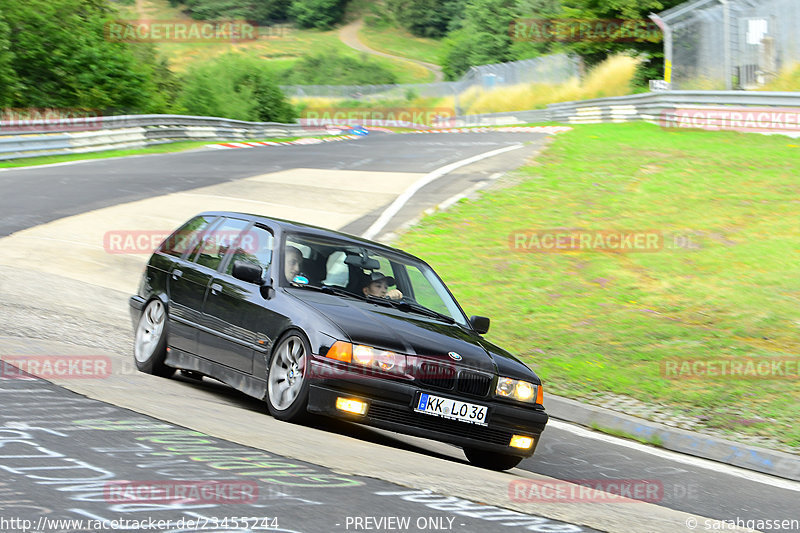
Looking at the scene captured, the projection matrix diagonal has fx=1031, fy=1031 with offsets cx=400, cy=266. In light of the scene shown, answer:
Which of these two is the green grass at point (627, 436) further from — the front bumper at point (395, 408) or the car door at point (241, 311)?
the car door at point (241, 311)

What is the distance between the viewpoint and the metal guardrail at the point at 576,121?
82.3ft

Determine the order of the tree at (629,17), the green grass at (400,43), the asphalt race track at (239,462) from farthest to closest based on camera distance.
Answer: the green grass at (400,43), the tree at (629,17), the asphalt race track at (239,462)

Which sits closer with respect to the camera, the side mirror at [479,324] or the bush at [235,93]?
the side mirror at [479,324]

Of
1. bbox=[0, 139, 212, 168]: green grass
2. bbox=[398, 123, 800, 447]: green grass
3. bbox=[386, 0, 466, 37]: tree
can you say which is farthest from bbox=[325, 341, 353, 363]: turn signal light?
bbox=[386, 0, 466, 37]: tree

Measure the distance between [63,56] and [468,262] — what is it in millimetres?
26995

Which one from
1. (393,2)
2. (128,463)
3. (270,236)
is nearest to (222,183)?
(270,236)

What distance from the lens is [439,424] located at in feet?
21.9

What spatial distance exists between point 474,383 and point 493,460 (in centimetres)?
66

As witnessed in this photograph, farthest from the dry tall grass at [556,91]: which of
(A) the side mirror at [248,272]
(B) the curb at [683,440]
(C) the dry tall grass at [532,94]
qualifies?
(A) the side mirror at [248,272]

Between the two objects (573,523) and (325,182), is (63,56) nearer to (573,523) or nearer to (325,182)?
(325,182)

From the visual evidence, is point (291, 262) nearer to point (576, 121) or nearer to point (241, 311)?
point (241, 311)

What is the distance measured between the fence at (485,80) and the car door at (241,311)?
47.5 m

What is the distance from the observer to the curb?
7703 millimetres

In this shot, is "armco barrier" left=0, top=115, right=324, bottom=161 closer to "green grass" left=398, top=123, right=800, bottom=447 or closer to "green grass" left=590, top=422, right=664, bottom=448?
"green grass" left=398, top=123, right=800, bottom=447
